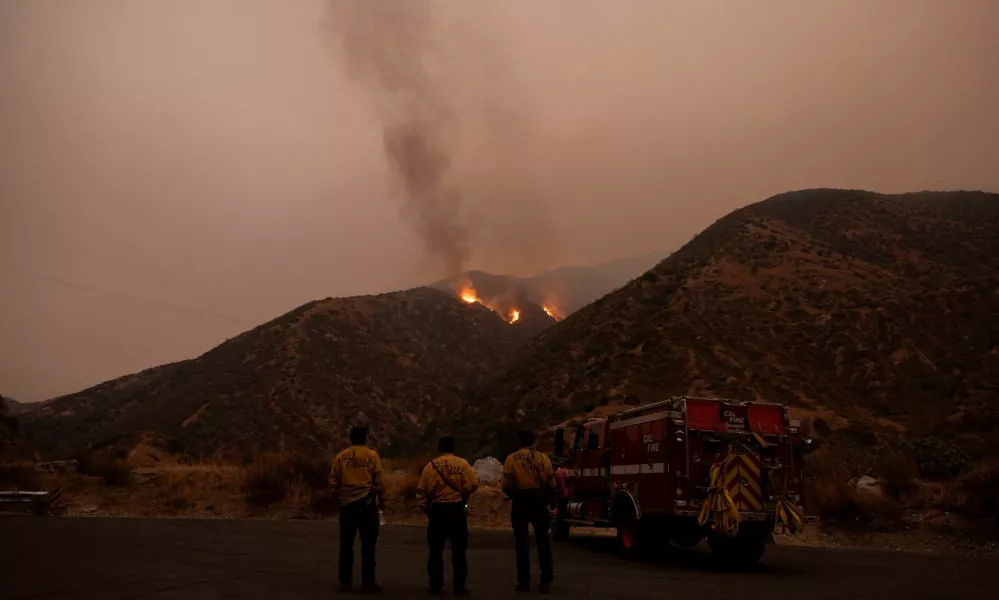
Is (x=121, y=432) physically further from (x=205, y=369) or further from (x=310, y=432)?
(x=310, y=432)

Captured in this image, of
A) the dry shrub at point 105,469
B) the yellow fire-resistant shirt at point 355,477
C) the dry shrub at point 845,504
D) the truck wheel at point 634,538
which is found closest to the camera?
the yellow fire-resistant shirt at point 355,477

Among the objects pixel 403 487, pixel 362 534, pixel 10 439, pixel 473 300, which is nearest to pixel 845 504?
pixel 403 487

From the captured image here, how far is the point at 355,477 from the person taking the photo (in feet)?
27.1

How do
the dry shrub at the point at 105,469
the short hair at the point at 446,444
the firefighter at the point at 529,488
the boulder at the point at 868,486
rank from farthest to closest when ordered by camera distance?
the dry shrub at the point at 105,469, the boulder at the point at 868,486, the firefighter at the point at 529,488, the short hair at the point at 446,444

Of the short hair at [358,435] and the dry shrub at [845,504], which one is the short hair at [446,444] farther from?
the dry shrub at [845,504]

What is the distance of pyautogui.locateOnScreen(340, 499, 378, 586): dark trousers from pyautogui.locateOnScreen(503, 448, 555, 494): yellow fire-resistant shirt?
190cm

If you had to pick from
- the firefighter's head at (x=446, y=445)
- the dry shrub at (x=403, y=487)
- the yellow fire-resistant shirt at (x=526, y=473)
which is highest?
the firefighter's head at (x=446, y=445)

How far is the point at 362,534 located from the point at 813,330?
45369mm

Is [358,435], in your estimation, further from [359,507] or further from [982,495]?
[982,495]

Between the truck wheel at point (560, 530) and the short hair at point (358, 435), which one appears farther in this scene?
the truck wheel at point (560, 530)

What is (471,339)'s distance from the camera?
97188 mm

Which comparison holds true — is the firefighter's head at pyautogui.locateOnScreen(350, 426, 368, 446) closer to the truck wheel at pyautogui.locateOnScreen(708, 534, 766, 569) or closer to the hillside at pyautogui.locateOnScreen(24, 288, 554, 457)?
the truck wheel at pyautogui.locateOnScreen(708, 534, 766, 569)

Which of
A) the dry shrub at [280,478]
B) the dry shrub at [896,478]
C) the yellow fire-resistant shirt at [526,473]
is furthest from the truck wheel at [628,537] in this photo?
the dry shrub at [280,478]

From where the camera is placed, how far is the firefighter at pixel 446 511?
8102mm
